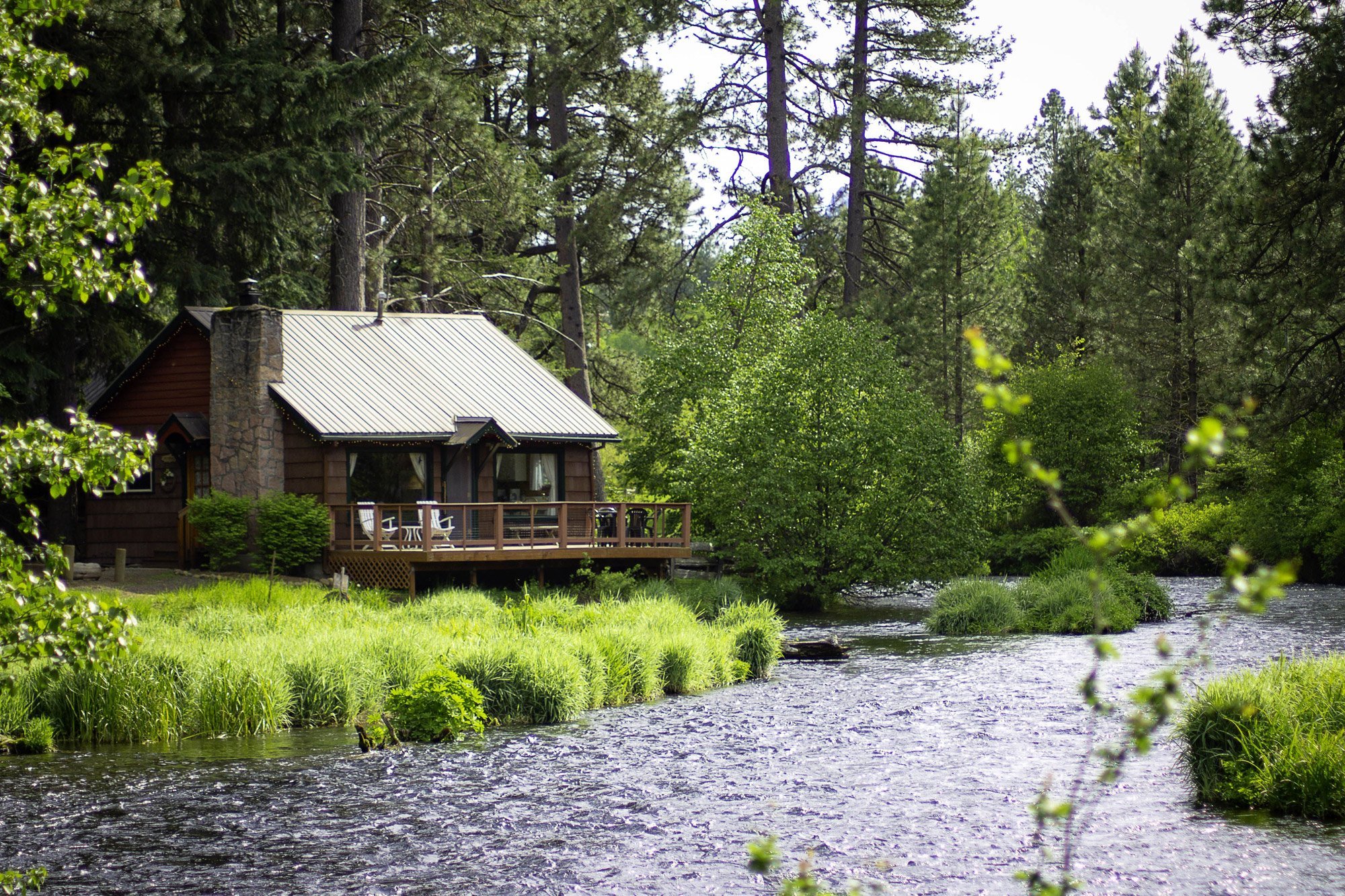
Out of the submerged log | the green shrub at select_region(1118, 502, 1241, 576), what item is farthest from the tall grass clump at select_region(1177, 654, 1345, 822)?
the green shrub at select_region(1118, 502, 1241, 576)

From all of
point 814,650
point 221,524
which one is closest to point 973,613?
point 814,650

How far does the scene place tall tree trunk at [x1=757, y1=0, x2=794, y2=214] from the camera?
38281 mm

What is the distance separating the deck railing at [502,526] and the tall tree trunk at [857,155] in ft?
45.3

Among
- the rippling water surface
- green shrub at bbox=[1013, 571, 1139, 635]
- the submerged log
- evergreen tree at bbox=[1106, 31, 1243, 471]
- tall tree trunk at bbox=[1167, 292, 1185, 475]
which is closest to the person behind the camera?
the rippling water surface

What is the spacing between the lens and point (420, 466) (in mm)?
26766

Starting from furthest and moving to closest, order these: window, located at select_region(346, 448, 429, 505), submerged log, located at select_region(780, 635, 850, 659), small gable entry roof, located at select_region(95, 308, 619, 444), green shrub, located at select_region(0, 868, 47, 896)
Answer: window, located at select_region(346, 448, 429, 505) → small gable entry roof, located at select_region(95, 308, 619, 444) → submerged log, located at select_region(780, 635, 850, 659) → green shrub, located at select_region(0, 868, 47, 896)

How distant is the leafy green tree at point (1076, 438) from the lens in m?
40.2

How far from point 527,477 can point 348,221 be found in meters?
7.62

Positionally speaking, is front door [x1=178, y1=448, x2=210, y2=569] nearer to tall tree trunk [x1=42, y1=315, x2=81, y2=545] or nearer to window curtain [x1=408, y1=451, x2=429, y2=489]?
tall tree trunk [x1=42, y1=315, x2=81, y2=545]

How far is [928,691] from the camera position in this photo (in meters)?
16.6

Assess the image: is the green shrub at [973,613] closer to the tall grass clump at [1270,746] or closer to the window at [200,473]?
the tall grass clump at [1270,746]

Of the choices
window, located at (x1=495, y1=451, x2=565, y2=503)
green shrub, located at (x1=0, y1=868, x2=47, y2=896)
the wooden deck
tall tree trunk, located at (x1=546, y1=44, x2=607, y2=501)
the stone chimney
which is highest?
tall tree trunk, located at (x1=546, y1=44, x2=607, y2=501)

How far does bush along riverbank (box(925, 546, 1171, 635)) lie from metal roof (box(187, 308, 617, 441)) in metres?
8.65

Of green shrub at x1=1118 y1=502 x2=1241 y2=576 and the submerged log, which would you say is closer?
the submerged log
